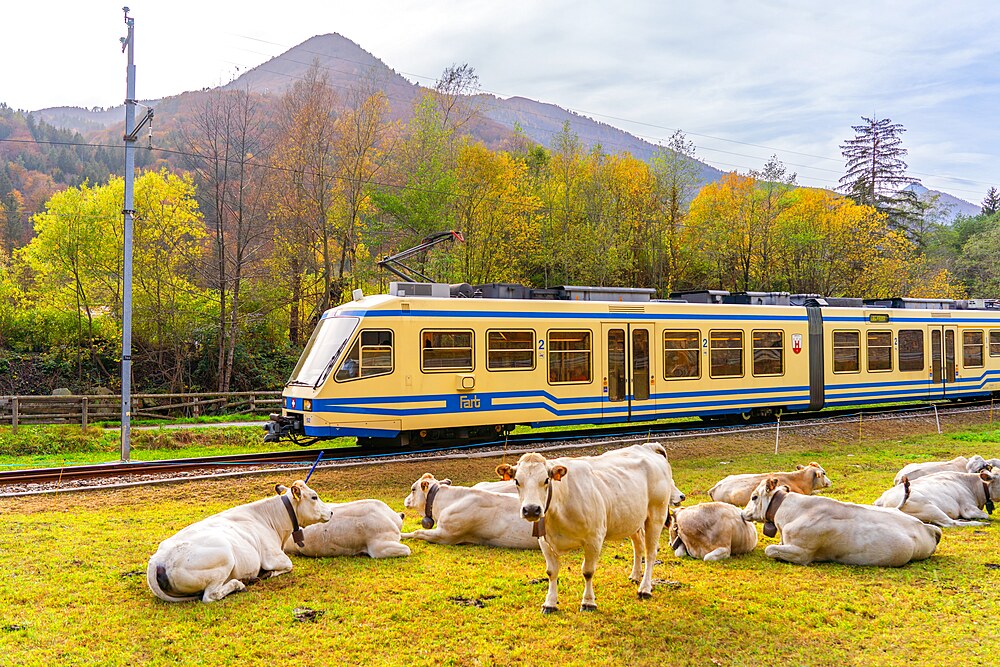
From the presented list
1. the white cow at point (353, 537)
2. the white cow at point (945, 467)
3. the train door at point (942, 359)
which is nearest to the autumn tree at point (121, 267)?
the white cow at point (353, 537)

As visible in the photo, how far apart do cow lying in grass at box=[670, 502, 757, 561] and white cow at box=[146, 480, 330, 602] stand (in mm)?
3671

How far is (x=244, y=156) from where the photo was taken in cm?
2781

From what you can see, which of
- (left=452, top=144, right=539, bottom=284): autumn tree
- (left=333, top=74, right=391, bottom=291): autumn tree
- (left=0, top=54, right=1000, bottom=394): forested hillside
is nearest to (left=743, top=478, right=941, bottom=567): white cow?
(left=0, top=54, right=1000, bottom=394): forested hillside

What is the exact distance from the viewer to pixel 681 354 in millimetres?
18625

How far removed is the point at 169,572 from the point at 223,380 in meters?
23.0

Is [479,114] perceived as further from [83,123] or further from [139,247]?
[83,123]

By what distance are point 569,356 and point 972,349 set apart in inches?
668

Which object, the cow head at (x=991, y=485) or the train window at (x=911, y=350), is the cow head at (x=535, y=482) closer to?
the cow head at (x=991, y=485)

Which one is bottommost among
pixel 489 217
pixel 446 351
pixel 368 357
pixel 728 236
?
pixel 368 357

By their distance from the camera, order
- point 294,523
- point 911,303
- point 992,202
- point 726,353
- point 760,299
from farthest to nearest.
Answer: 1. point 992,202
2. point 911,303
3. point 760,299
4. point 726,353
5. point 294,523

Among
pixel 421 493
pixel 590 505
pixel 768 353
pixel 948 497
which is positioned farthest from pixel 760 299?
pixel 590 505

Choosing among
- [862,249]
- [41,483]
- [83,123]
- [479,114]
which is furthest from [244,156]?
[83,123]

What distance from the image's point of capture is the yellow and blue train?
14227 millimetres

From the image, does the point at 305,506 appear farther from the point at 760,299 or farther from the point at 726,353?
the point at 760,299
